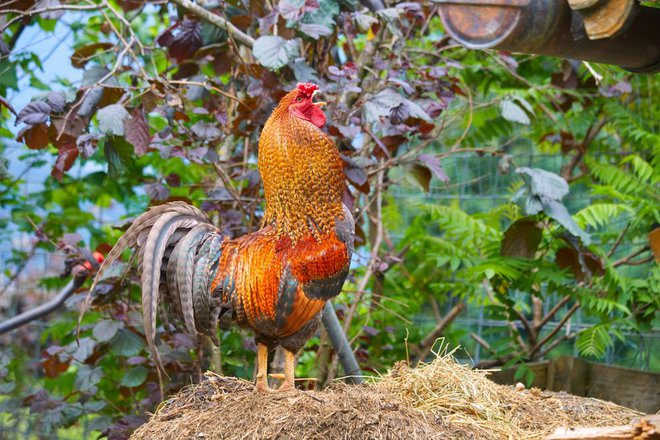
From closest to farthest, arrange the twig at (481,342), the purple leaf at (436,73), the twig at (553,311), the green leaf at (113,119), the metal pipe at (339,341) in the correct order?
the green leaf at (113,119)
the metal pipe at (339,341)
the purple leaf at (436,73)
the twig at (553,311)
the twig at (481,342)

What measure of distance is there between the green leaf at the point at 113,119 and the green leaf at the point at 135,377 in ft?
5.20

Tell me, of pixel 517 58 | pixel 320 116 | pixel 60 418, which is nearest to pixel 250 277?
pixel 320 116

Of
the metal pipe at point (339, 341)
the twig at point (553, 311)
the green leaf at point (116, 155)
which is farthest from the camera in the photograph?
the twig at point (553, 311)

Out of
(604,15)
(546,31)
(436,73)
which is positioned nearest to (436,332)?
(436,73)

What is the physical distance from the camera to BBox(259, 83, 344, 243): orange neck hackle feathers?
11.0 ft

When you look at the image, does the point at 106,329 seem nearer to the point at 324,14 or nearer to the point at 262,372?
the point at 262,372

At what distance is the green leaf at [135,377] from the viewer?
470cm

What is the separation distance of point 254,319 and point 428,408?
87 cm

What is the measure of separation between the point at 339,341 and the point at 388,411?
1.22 metres

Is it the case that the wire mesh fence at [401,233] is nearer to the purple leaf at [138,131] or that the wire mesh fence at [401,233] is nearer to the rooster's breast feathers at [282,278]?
the purple leaf at [138,131]

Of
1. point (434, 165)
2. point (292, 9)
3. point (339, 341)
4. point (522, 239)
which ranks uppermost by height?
point (292, 9)

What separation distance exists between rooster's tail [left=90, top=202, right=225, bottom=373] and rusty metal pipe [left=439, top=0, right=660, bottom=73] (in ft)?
5.25

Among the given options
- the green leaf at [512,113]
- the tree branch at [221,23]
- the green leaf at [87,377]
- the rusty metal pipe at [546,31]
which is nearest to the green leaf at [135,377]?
the green leaf at [87,377]

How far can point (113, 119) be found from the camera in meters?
3.89
